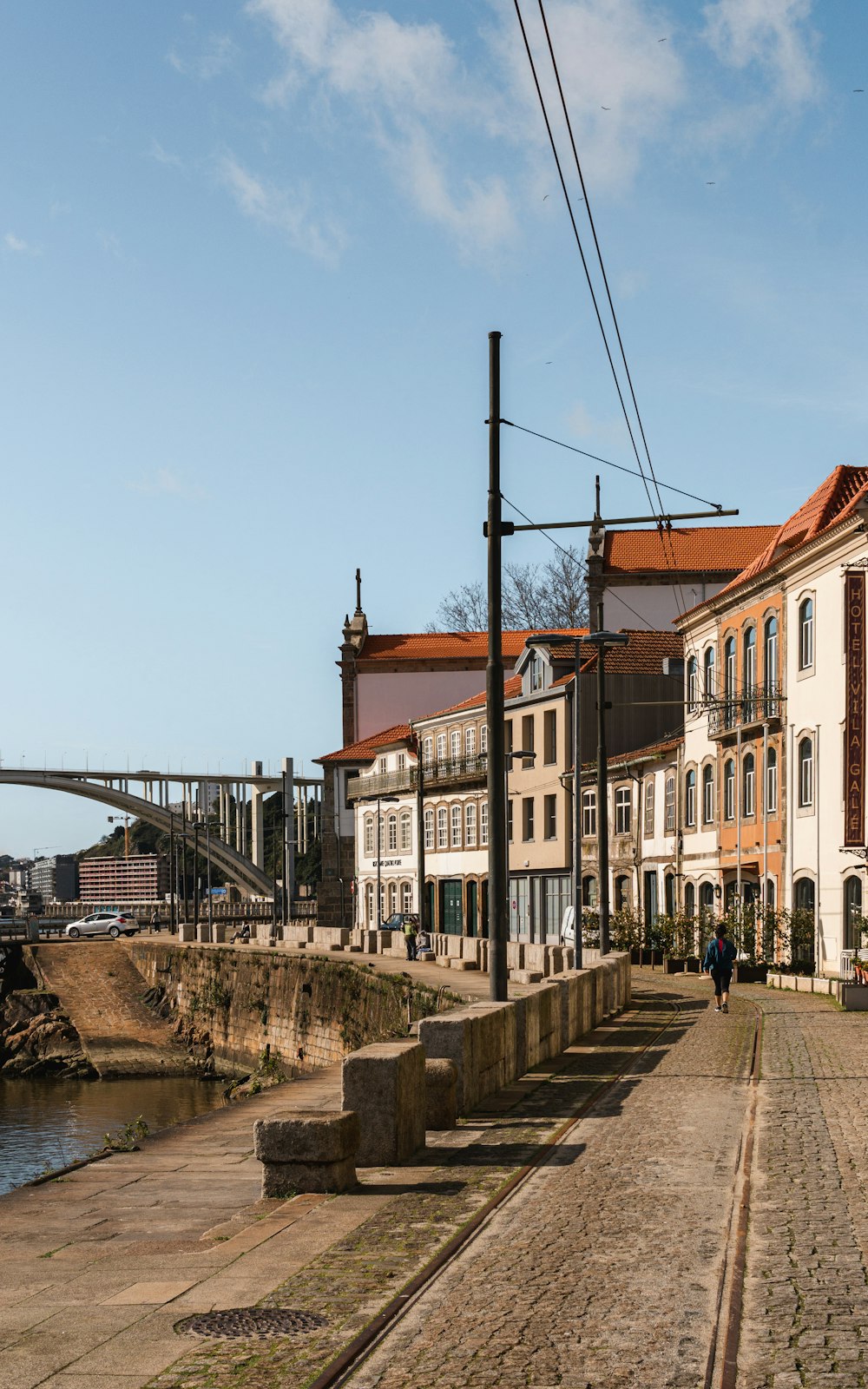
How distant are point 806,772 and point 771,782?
7.70ft

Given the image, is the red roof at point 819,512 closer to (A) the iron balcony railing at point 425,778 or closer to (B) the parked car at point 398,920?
(A) the iron balcony railing at point 425,778

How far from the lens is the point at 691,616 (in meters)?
49.9

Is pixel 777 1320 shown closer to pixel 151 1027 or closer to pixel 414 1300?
pixel 414 1300

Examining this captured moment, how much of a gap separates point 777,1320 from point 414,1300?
165cm

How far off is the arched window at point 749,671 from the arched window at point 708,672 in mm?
2911

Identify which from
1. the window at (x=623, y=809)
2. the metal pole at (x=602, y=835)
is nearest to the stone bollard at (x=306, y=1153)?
the metal pole at (x=602, y=835)

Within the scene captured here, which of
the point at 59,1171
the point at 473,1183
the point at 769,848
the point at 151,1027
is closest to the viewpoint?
the point at 473,1183

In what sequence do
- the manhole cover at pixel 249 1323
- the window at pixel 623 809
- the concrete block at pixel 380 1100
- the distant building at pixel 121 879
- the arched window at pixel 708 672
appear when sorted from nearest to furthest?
the manhole cover at pixel 249 1323 < the concrete block at pixel 380 1100 < the arched window at pixel 708 672 < the window at pixel 623 809 < the distant building at pixel 121 879

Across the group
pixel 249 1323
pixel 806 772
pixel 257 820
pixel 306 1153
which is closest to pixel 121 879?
pixel 257 820

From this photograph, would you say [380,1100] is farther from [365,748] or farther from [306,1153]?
[365,748]

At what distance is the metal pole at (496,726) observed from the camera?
17156 millimetres

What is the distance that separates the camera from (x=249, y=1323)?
720 centimetres

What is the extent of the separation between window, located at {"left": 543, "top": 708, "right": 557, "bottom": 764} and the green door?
10.2 meters

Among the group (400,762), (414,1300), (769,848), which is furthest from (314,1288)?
(400,762)
